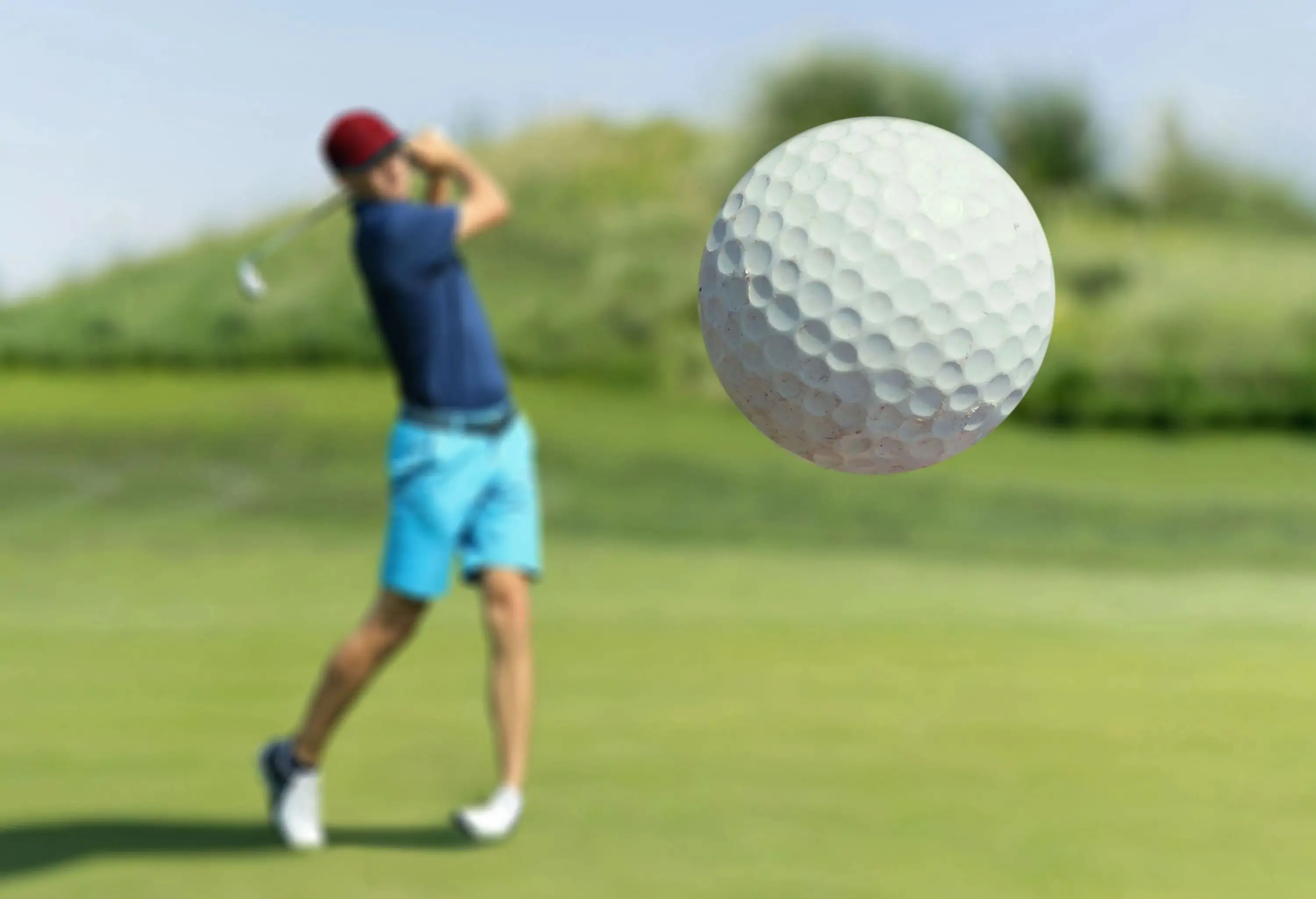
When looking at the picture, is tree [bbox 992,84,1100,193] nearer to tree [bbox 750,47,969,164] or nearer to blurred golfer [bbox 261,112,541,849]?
tree [bbox 750,47,969,164]

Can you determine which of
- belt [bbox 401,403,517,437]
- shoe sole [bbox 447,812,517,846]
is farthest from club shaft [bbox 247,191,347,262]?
shoe sole [bbox 447,812,517,846]

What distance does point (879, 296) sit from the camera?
3068 millimetres

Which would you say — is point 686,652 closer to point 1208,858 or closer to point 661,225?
point 1208,858

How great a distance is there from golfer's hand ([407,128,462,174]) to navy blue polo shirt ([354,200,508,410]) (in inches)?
8.0

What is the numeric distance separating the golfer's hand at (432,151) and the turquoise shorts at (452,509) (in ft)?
2.48

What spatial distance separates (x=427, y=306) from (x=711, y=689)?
2431mm

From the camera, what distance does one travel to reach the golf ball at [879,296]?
3.07 metres

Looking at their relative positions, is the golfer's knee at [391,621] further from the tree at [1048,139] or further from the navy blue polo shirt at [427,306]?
the tree at [1048,139]

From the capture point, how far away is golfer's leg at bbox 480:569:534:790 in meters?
4.56

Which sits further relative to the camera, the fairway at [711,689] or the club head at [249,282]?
the club head at [249,282]

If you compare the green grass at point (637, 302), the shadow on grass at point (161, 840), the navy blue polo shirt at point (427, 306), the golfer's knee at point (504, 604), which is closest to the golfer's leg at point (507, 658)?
the golfer's knee at point (504, 604)

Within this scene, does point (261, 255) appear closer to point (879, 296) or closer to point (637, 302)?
point (879, 296)

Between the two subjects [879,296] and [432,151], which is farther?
[432,151]

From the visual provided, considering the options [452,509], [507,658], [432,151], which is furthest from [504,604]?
[432,151]
